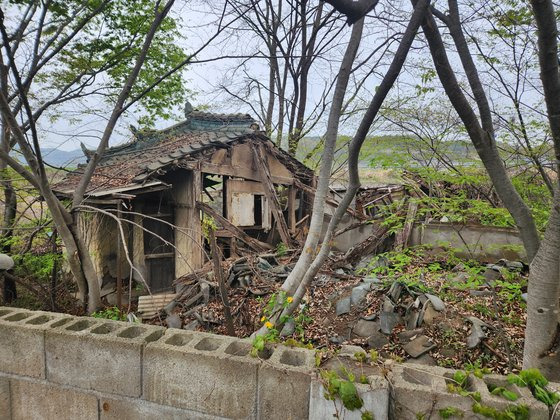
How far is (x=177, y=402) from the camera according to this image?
6.24 feet

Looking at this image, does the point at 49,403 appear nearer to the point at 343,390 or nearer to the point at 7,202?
the point at 343,390

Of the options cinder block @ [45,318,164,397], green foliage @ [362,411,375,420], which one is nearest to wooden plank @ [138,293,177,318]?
cinder block @ [45,318,164,397]

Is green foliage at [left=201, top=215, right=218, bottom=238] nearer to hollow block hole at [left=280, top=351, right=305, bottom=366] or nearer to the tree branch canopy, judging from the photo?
hollow block hole at [left=280, top=351, right=305, bottom=366]

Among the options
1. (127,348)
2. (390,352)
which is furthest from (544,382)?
(390,352)

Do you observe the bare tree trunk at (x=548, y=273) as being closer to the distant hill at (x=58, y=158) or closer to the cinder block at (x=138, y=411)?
the cinder block at (x=138, y=411)

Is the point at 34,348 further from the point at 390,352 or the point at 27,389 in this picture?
the point at 390,352

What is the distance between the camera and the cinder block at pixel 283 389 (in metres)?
1.71

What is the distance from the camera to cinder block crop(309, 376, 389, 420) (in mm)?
1562

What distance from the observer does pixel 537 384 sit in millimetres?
1565

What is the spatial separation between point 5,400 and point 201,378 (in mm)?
1632

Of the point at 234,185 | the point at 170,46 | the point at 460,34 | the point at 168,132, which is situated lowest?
the point at 234,185

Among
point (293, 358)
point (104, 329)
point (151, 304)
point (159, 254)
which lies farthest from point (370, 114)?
point (159, 254)

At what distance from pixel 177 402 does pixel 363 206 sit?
30.7 ft

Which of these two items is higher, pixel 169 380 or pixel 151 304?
pixel 169 380
